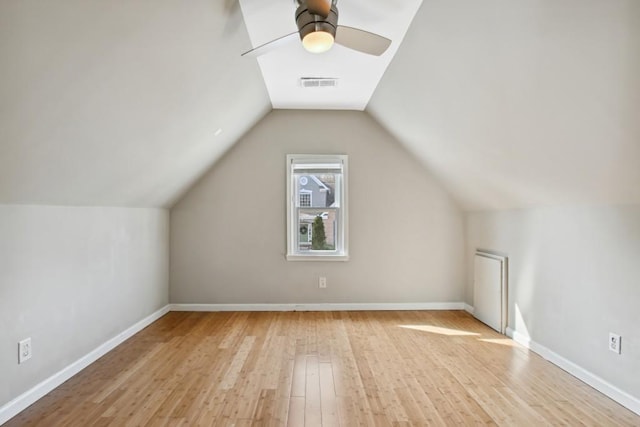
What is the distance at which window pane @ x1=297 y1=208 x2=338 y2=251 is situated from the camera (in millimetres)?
4910

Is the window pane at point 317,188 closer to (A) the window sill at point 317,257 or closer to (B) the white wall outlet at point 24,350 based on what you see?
(A) the window sill at point 317,257

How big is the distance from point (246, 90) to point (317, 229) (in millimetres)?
1940

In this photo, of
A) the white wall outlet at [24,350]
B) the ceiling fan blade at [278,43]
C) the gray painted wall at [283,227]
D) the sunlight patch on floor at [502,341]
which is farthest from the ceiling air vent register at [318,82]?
the white wall outlet at [24,350]

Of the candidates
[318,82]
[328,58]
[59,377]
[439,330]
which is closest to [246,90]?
[318,82]

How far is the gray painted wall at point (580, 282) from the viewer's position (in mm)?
2430

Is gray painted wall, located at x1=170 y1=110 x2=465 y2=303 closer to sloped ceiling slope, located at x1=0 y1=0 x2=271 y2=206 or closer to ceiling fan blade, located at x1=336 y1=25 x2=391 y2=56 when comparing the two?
sloped ceiling slope, located at x1=0 y1=0 x2=271 y2=206

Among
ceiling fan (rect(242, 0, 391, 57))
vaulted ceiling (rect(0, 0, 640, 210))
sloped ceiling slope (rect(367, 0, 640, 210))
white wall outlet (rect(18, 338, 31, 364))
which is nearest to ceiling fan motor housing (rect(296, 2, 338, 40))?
ceiling fan (rect(242, 0, 391, 57))

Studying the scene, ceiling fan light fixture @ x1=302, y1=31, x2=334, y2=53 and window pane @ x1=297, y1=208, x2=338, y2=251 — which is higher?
ceiling fan light fixture @ x1=302, y1=31, x2=334, y2=53

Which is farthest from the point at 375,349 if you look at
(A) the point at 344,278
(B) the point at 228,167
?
→ (B) the point at 228,167

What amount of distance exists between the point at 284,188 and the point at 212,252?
1119mm

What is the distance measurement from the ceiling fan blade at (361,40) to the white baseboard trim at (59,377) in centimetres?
272

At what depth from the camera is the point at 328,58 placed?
10.6 ft

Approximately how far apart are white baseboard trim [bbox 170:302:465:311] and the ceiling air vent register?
2449mm

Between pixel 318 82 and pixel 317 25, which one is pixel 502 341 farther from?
pixel 317 25
